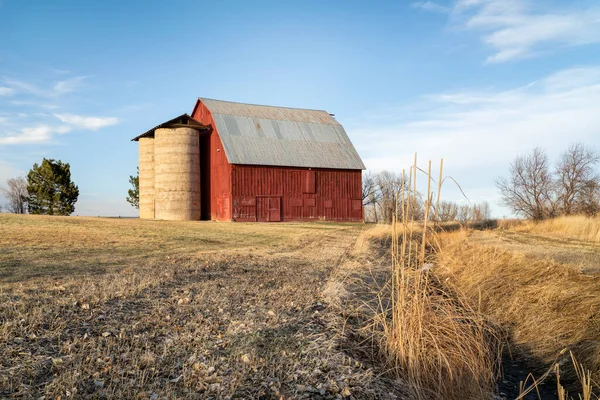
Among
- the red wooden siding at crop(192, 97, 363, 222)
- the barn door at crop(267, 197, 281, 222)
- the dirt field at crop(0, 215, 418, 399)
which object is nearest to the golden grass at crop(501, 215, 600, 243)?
the red wooden siding at crop(192, 97, 363, 222)

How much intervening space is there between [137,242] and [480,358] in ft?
43.5

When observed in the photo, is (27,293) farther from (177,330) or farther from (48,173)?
(48,173)

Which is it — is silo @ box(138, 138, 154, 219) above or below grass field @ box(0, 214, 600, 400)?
above

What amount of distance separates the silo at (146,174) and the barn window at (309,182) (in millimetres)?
11536

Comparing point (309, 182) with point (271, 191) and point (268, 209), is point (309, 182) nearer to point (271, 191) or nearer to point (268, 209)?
point (271, 191)

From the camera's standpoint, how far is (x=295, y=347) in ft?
21.1

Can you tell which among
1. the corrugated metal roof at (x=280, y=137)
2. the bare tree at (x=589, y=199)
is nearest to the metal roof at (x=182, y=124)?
the corrugated metal roof at (x=280, y=137)

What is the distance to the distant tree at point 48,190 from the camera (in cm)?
4291

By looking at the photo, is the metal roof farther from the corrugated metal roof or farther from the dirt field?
the dirt field

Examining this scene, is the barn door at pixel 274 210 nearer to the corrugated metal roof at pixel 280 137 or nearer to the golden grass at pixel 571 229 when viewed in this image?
the corrugated metal roof at pixel 280 137

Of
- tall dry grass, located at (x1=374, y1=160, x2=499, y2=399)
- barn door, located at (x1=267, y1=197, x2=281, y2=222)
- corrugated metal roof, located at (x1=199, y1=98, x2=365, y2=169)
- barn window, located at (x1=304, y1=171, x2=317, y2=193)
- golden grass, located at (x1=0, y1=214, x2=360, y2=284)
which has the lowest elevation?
tall dry grass, located at (x1=374, y1=160, x2=499, y2=399)

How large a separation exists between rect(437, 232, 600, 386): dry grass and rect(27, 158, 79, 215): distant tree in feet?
131

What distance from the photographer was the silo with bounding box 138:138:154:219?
118 feet

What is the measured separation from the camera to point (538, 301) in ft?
30.5
